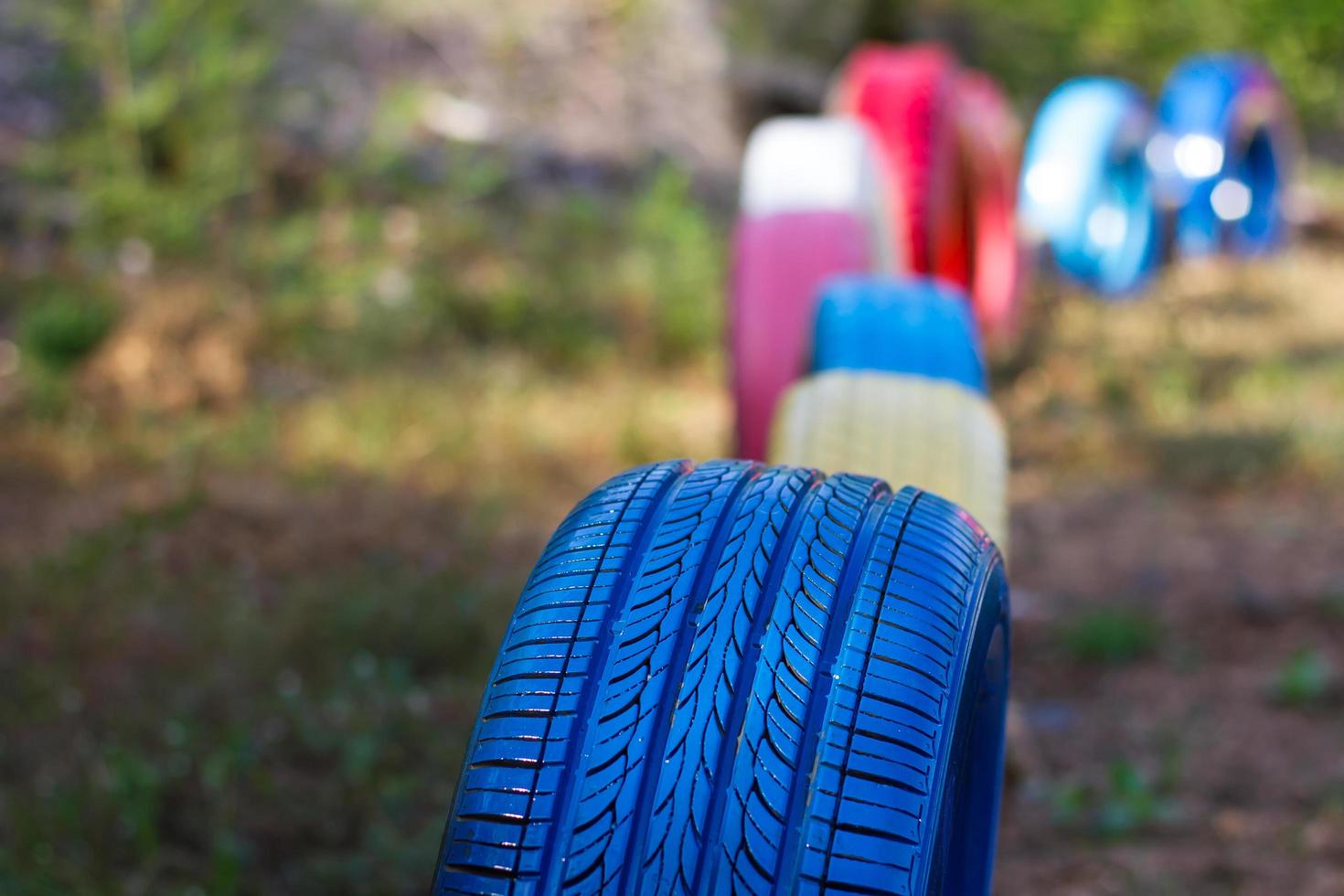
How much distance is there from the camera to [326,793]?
2699mm

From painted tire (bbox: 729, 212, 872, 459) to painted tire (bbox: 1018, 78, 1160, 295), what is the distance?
11.3ft

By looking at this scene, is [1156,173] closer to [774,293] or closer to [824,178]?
[824,178]

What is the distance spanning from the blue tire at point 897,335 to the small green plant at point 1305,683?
1.02m

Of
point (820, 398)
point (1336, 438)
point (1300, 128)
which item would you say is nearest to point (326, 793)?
point (820, 398)

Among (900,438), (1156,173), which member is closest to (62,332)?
(900,438)

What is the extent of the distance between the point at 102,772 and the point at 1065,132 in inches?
236

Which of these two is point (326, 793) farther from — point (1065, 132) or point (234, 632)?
point (1065, 132)

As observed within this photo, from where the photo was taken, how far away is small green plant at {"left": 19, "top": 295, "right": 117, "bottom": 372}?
16.9 feet

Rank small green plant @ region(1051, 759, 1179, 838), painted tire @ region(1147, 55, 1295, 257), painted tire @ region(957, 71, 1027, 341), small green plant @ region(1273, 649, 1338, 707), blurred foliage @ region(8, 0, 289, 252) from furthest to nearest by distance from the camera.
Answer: painted tire @ region(1147, 55, 1295, 257) < painted tire @ region(957, 71, 1027, 341) < blurred foliage @ region(8, 0, 289, 252) < small green plant @ region(1273, 649, 1338, 707) < small green plant @ region(1051, 759, 1179, 838)

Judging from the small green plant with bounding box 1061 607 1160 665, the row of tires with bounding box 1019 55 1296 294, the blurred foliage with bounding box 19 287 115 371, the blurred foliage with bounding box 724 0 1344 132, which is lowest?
the small green plant with bounding box 1061 607 1160 665

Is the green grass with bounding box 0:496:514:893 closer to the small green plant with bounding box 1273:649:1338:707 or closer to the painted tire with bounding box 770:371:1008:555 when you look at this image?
the painted tire with bounding box 770:371:1008:555

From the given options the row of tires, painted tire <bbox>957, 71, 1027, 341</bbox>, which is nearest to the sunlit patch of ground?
painted tire <bbox>957, 71, 1027, 341</bbox>

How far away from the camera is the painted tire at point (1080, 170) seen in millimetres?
7266

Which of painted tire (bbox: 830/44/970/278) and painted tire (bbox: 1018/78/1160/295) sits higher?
painted tire (bbox: 1018/78/1160/295)
